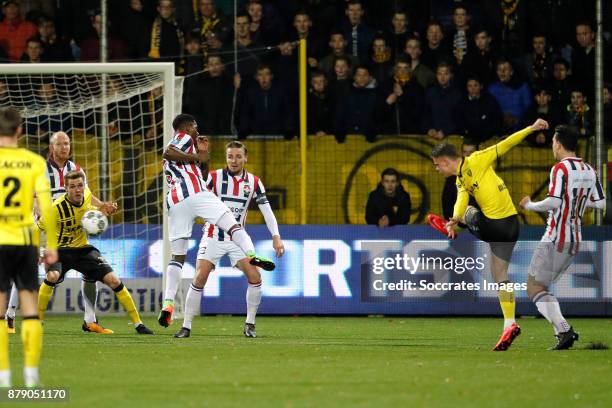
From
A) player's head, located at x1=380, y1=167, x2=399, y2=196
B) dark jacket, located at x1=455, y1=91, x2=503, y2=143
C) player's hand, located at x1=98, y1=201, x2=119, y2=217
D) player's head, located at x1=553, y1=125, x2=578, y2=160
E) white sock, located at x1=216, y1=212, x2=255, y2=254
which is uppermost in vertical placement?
dark jacket, located at x1=455, y1=91, x2=503, y2=143

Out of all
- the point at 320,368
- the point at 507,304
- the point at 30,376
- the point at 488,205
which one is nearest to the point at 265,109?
the point at 488,205

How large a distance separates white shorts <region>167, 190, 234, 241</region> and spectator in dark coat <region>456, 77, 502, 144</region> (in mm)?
5563

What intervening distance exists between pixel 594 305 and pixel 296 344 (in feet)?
21.1

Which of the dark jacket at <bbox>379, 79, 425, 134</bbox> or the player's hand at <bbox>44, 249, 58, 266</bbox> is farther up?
the dark jacket at <bbox>379, 79, 425, 134</bbox>

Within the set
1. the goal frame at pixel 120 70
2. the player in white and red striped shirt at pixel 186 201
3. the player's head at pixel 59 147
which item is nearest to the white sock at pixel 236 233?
the player in white and red striped shirt at pixel 186 201

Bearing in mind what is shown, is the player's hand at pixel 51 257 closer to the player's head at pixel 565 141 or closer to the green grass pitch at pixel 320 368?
the green grass pitch at pixel 320 368

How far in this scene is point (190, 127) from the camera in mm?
13141

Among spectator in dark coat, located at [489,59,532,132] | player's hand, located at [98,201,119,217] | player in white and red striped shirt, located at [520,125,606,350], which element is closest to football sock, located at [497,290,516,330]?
player in white and red striped shirt, located at [520,125,606,350]

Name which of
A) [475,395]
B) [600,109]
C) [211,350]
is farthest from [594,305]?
[475,395]

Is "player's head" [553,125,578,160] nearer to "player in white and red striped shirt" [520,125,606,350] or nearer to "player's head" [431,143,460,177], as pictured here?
"player in white and red striped shirt" [520,125,606,350]

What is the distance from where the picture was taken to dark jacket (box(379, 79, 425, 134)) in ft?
58.8

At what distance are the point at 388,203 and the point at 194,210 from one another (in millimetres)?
4844

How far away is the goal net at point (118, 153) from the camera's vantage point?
17.3 metres

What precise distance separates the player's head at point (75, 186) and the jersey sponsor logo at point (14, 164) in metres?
5.34
